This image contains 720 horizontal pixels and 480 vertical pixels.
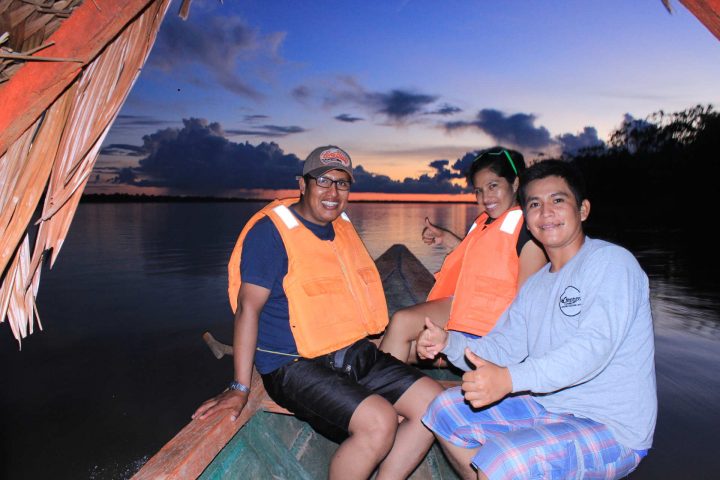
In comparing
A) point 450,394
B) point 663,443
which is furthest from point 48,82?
point 663,443

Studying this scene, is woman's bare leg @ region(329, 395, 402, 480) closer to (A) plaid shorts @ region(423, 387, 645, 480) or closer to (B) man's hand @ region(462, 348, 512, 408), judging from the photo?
(A) plaid shorts @ region(423, 387, 645, 480)

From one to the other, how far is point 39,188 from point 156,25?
783 millimetres

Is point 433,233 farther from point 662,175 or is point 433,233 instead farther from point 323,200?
point 662,175

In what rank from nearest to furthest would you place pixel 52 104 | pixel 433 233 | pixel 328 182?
pixel 52 104 → pixel 328 182 → pixel 433 233

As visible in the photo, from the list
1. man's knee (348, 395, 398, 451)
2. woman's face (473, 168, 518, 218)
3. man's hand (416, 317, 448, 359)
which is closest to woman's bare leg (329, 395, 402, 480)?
man's knee (348, 395, 398, 451)

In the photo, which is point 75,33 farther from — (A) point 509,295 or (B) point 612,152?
(B) point 612,152

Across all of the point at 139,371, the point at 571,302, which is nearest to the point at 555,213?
the point at 571,302

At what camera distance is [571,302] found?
6.63 ft

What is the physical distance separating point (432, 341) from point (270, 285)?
0.90 m

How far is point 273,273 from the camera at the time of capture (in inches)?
99.6

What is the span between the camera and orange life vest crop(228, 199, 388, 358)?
99.4 inches

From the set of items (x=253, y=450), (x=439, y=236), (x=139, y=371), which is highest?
(x=439, y=236)

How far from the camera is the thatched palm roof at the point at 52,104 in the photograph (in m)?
1.39

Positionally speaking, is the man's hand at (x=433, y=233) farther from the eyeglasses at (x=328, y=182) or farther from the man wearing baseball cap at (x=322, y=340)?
the eyeglasses at (x=328, y=182)
